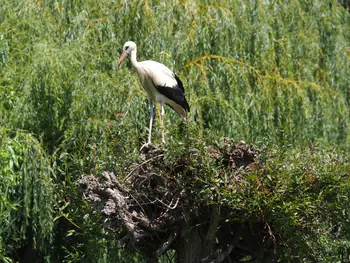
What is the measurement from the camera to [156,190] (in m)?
7.64

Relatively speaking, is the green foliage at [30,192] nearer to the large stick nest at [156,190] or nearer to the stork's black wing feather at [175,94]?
the stork's black wing feather at [175,94]

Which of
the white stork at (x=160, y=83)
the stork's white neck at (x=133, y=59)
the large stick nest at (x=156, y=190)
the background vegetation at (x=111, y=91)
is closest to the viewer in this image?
the large stick nest at (x=156, y=190)

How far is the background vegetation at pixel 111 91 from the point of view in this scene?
9844 millimetres

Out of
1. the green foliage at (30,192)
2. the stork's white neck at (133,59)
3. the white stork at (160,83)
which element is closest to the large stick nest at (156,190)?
the white stork at (160,83)

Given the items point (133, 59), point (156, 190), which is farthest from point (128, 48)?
point (156, 190)

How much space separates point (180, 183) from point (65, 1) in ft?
14.2

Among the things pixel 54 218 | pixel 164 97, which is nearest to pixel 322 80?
pixel 164 97

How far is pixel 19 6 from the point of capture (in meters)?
11.0

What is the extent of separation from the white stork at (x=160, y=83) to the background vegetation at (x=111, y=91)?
0.76ft

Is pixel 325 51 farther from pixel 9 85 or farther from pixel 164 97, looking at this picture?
pixel 9 85

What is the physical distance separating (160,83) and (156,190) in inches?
79.1

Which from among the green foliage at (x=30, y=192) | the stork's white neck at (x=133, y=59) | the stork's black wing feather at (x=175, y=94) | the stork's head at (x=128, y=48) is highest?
the stork's head at (x=128, y=48)

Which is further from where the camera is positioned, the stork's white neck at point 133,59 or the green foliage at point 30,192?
the green foliage at point 30,192

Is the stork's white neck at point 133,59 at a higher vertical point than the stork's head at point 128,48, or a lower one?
lower
